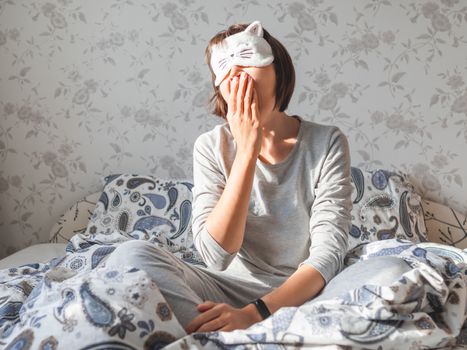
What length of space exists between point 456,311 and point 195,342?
45 centimetres

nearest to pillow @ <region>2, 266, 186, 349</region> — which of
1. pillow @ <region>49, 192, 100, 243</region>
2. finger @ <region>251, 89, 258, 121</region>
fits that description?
finger @ <region>251, 89, 258, 121</region>

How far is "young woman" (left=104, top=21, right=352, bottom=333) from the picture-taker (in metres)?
1.13

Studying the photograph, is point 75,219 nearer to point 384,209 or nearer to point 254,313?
point 384,209

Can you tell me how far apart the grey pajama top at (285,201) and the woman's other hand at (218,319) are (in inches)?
9.3

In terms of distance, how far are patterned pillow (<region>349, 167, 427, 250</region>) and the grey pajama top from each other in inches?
29.1

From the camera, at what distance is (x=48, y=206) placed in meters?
2.39

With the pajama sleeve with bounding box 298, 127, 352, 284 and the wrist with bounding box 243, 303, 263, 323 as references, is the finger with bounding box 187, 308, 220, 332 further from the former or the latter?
the pajama sleeve with bounding box 298, 127, 352, 284

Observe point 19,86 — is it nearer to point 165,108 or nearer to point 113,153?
point 113,153

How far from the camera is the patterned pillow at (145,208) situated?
204 centimetres

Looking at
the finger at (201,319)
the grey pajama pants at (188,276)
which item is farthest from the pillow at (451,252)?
the finger at (201,319)

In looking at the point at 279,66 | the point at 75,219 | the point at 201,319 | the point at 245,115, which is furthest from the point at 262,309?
the point at 75,219

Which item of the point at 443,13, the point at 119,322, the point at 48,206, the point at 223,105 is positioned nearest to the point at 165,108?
the point at 48,206

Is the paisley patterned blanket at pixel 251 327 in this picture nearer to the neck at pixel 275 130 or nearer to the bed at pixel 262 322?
the bed at pixel 262 322

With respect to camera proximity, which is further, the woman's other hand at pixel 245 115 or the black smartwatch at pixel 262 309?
the woman's other hand at pixel 245 115
